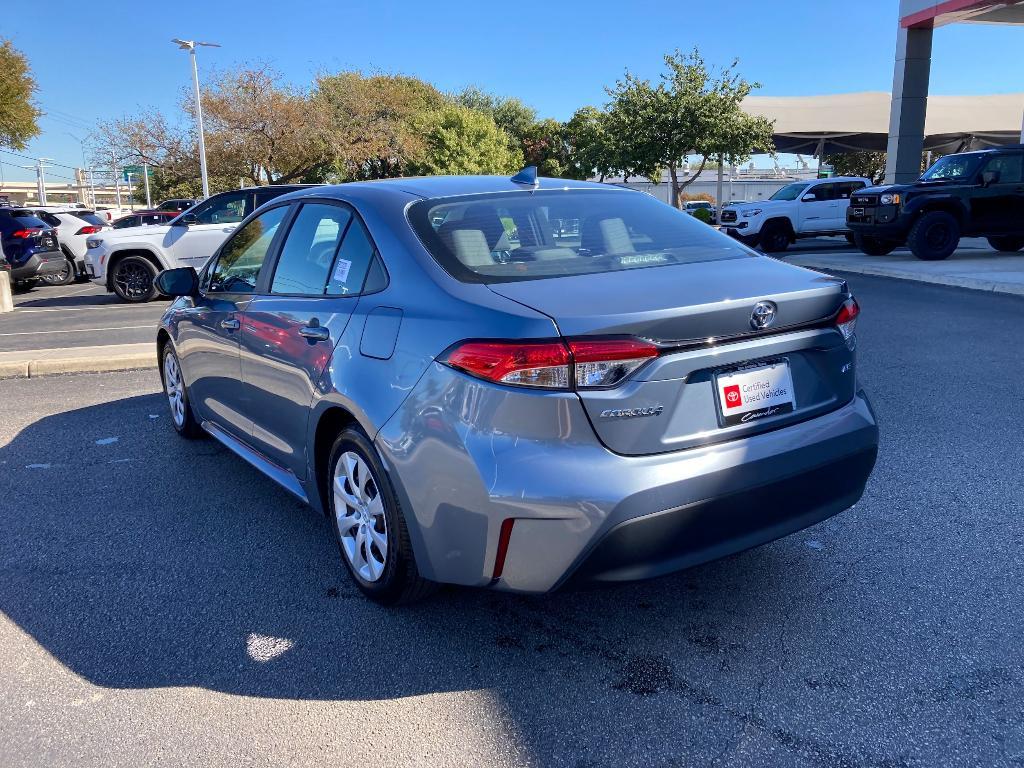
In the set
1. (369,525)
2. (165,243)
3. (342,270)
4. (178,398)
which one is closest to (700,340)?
(369,525)

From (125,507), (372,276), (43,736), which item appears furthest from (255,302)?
(43,736)

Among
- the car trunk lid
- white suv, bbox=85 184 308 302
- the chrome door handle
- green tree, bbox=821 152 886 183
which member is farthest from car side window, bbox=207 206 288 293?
green tree, bbox=821 152 886 183

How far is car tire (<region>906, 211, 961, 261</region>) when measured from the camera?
16031 mm

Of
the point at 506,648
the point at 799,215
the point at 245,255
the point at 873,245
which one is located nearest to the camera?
the point at 506,648

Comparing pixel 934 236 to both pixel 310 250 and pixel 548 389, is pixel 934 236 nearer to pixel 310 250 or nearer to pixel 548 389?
pixel 310 250

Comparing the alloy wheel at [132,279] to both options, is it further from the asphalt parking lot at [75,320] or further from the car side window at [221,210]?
the car side window at [221,210]

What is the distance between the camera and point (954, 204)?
52.1ft

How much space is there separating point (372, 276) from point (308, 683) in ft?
4.84

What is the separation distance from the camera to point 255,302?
411cm

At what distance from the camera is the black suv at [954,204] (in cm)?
1580

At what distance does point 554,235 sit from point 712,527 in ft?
4.38

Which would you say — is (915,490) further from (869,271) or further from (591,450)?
(869,271)

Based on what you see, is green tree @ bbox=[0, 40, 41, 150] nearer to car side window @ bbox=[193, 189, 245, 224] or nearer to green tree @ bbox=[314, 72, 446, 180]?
green tree @ bbox=[314, 72, 446, 180]

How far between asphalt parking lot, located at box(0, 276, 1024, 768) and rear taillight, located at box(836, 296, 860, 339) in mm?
1029
